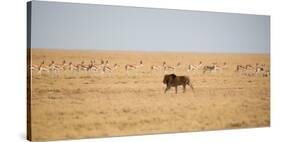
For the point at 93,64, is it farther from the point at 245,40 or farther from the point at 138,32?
the point at 245,40

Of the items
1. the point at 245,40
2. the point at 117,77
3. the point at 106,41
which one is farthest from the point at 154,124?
the point at 245,40

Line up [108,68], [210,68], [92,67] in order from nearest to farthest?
[92,67]
[108,68]
[210,68]

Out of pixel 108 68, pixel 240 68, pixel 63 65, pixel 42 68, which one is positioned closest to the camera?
pixel 42 68

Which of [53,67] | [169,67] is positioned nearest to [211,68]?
[169,67]

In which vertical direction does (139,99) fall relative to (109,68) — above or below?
below

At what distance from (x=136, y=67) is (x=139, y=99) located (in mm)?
357

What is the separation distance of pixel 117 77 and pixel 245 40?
5.91ft

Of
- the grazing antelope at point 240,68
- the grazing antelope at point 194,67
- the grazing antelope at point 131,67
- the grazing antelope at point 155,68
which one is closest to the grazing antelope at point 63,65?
the grazing antelope at point 131,67

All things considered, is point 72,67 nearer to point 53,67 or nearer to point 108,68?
point 53,67

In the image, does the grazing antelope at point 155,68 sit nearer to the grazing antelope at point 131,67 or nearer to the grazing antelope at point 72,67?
the grazing antelope at point 131,67

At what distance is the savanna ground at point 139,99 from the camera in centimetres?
600

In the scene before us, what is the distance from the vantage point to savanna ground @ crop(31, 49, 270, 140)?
6004 mm

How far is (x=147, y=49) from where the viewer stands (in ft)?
21.4

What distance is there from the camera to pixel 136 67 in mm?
6484
